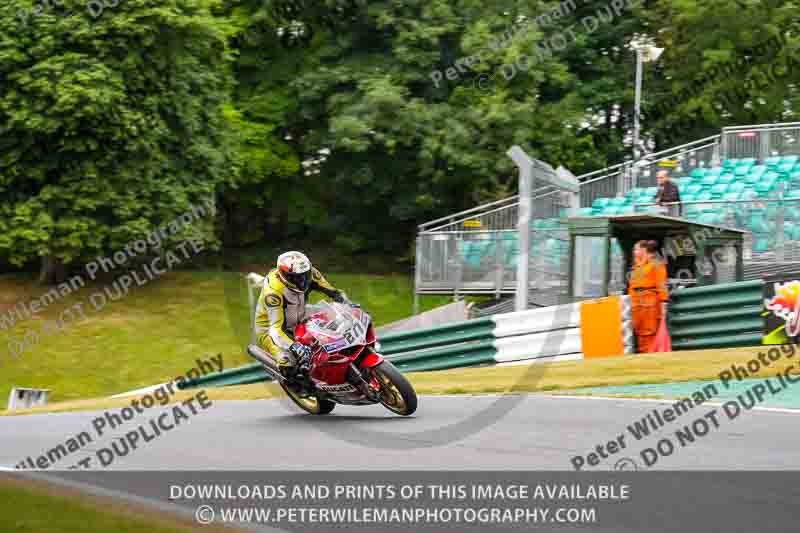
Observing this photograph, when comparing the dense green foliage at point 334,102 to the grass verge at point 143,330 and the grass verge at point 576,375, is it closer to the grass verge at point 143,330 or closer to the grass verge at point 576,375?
the grass verge at point 143,330

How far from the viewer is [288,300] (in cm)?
1126

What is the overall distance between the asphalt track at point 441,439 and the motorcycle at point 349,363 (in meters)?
0.24

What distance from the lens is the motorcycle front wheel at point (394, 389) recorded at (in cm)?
1068

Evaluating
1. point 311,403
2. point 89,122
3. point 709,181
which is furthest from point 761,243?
point 89,122

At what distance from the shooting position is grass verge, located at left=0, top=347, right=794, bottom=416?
1355 centimetres

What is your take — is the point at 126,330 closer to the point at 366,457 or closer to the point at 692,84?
the point at 692,84

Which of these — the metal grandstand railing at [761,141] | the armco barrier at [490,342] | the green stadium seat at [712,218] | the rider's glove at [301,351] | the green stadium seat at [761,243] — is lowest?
the armco barrier at [490,342]

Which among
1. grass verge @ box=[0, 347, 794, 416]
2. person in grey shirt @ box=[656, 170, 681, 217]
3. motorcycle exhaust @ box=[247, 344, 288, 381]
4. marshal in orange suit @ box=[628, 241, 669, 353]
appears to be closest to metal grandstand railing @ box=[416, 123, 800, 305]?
person in grey shirt @ box=[656, 170, 681, 217]

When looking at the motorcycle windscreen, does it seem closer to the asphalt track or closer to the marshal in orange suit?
the asphalt track

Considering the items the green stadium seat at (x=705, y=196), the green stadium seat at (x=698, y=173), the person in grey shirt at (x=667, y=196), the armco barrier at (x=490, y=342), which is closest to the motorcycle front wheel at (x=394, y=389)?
the armco barrier at (x=490, y=342)

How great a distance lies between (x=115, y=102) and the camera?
30.9 meters

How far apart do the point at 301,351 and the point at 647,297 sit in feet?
24.3

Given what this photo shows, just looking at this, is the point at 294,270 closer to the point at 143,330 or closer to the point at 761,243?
the point at 761,243

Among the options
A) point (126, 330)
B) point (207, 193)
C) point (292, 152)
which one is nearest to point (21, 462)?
point (126, 330)
